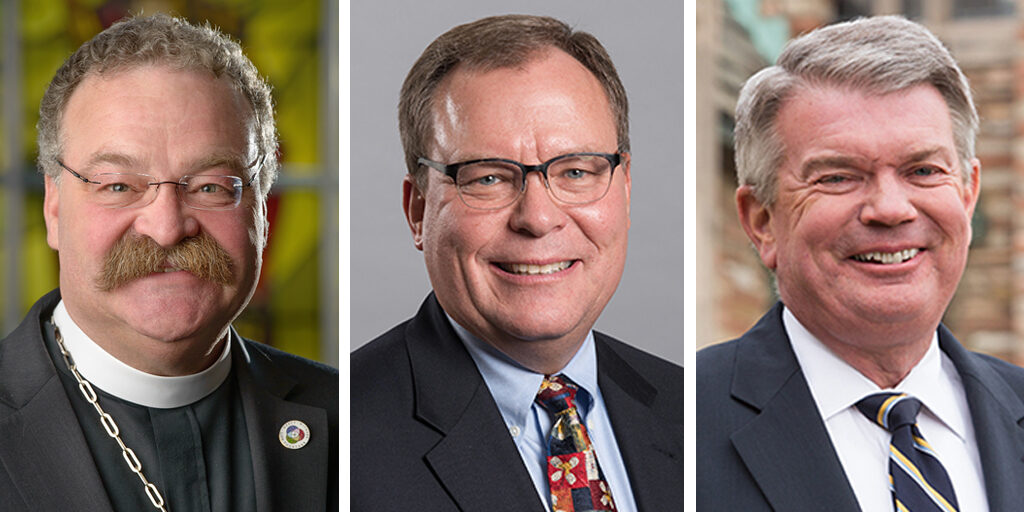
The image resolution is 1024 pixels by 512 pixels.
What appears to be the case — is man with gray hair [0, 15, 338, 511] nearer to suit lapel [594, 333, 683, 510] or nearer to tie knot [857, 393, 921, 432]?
suit lapel [594, 333, 683, 510]

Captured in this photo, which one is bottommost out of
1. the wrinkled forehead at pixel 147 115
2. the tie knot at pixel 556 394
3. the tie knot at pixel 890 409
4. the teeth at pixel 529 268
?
the tie knot at pixel 890 409

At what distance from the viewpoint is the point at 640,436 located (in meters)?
2.69

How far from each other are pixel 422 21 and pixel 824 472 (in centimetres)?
148

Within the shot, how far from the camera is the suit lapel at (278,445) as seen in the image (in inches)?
101

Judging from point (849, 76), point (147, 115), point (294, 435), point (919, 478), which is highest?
point (849, 76)

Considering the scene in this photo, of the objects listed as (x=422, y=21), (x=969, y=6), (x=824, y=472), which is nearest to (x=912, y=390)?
(x=824, y=472)

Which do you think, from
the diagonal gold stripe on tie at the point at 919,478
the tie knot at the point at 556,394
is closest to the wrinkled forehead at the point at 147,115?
the tie knot at the point at 556,394

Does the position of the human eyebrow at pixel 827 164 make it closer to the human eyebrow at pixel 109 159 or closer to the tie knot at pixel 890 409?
the tie knot at pixel 890 409

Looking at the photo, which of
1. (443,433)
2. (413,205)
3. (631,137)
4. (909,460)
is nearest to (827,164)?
(631,137)

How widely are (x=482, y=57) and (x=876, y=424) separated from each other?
4.40 feet

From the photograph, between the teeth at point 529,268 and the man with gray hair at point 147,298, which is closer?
the man with gray hair at point 147,298

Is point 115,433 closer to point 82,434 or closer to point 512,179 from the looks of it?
point 82,434

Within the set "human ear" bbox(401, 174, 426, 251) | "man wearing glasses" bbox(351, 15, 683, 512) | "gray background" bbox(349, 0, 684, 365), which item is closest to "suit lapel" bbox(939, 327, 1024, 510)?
"gray background" bbox(349, 0, 684, 365)

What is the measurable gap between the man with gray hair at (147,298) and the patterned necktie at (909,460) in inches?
55.3
